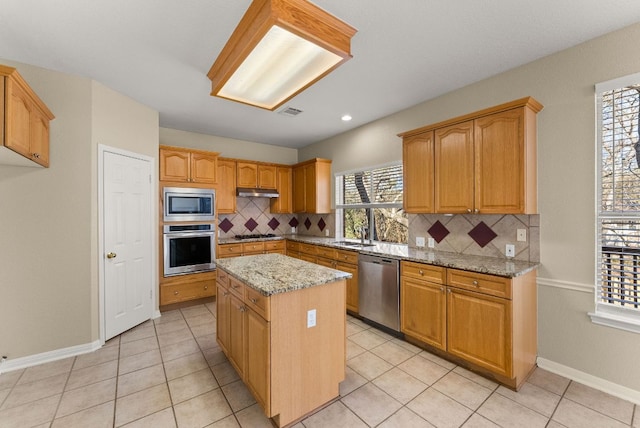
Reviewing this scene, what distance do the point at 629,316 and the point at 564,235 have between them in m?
0.68

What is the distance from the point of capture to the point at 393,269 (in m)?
2.92

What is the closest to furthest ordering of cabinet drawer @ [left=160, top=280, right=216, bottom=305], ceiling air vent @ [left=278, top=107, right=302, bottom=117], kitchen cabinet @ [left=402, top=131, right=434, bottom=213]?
kitchen cabinet @ [left=402, top=131, right=434, bottom=213]
ceiling air vent @ [left=278, top=107, right=302, bottom=117]
cabinet drawer @ [left=160, top=280, right=216, bottom=305]

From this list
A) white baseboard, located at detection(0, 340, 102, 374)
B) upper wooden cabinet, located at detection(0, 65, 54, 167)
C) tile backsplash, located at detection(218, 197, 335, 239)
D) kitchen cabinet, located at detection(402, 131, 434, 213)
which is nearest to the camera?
upper wooden cabinet, located at detection(0, 65, 54, 167)

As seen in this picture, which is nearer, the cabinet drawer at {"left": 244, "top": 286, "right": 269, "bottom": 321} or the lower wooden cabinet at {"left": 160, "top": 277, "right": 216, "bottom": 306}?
the cabinet drawer at {"left": 244, "top": 286, "right": 269, "bottom": 321}

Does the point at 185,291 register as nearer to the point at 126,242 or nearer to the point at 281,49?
the point at 126,242

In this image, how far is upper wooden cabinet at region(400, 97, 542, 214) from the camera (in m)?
2.28

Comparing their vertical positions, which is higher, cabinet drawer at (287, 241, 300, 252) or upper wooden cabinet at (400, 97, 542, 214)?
upper wooden cabinet at (400, 97, 542, 214)

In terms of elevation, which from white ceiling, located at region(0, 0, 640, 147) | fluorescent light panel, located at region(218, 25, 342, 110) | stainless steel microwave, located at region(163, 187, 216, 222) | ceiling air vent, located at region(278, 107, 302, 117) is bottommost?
stainless steel microwave, located at region(163, 187, 216, 222)

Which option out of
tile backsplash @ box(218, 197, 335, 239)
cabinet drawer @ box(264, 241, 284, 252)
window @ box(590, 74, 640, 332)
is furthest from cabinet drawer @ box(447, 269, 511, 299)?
cabinet drawer @ box(264, 241, 284, 252)

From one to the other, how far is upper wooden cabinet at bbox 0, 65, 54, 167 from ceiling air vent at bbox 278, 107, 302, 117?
2.32 metres

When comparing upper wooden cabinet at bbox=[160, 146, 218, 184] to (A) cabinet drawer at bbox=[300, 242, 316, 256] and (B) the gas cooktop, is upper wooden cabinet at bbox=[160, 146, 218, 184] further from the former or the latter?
(A) cabinet drawer at bbox=[300, 242, 316, 256]

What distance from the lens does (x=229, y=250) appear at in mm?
4305

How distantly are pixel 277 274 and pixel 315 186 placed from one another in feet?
9.48

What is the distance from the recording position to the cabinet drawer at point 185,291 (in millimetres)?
3729
